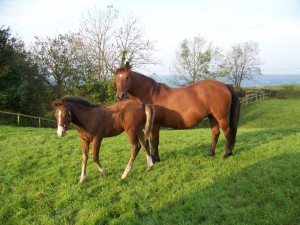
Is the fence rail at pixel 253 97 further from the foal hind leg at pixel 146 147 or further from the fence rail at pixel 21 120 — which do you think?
the foal hind leg at pixel 146 147

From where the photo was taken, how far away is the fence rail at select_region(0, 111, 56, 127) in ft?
62.1

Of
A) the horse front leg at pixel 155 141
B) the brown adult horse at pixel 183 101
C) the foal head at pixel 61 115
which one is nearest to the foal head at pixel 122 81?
the brown adult horse at pixel 183 101

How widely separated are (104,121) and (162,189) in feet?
6.02

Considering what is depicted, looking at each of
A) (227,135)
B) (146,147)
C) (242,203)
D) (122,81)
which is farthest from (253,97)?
(242,203)

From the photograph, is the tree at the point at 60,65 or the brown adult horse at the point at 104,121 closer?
the brown adult horse at the point at 104,121

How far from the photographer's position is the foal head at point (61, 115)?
187 inches

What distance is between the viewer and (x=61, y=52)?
2520cm

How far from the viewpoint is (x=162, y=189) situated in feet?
15.6

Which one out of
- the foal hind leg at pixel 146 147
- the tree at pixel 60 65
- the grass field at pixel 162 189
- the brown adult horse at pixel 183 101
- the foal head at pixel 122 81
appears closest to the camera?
the grass field at pixel 162 189

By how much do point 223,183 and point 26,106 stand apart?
66.7 feet

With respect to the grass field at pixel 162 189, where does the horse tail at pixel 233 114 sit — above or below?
above

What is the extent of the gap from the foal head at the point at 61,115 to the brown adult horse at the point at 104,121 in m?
0.08

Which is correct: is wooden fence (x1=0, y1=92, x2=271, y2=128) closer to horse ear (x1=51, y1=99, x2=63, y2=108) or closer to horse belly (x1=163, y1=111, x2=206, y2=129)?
horse belly (x1=163, y1=111, x2=206, y2=129)

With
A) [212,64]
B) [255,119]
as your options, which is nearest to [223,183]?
[255,119]
